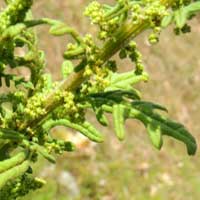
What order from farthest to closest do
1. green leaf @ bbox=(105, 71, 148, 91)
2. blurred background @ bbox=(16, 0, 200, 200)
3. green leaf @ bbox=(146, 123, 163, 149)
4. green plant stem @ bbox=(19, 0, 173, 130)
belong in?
blurred background @ bbox=(16, 0, 200, 200) → green leaf @ bbox=(105, 71, 148, 91) → green leaf @ bbox=(146, 123, 163, 149) → green plant stem @ bbox=(19, 0, 173, 130)

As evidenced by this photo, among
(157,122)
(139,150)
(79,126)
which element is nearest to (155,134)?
(157,122)

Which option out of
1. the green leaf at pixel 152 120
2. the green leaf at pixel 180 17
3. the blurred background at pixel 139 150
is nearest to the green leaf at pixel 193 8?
the green leaf at pixel 180 17

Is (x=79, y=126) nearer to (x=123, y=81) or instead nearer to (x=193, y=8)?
(x=123, y=81)

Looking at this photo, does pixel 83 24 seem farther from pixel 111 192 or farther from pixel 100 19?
pixel 100 19

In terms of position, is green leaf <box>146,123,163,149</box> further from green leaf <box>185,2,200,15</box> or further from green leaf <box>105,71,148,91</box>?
green leaf <box>185,2,200,15</box>

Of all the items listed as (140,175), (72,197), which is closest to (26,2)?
(72,197)

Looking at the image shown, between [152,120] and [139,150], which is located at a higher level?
[152,120]

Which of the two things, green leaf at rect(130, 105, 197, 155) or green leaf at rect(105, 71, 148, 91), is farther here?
green leaf at rect(105, 71, 148, 91)

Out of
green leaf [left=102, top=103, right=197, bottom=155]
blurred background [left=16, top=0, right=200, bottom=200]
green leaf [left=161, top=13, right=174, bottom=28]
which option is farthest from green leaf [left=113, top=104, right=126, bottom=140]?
blurred background [left=16, top=0, right=200, bottom=200]
